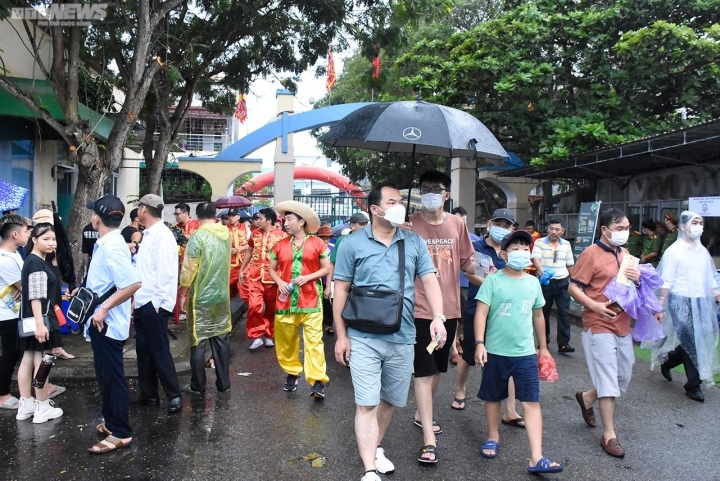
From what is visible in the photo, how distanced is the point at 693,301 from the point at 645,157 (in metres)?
6.23

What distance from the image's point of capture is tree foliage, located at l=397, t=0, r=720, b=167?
39.1 feet

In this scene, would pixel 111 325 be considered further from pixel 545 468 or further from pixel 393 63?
pixel 393 63

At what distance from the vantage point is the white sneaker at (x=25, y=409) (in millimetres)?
4736

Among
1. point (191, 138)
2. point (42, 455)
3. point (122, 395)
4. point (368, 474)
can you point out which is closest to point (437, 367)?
point (368, 474)

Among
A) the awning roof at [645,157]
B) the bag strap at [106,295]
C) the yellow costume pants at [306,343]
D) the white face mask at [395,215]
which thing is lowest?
the yellow costume pants at [306,343]

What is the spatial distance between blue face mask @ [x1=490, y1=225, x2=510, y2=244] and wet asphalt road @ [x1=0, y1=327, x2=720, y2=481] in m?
1.51

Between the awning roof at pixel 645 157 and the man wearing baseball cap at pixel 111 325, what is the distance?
296 inches

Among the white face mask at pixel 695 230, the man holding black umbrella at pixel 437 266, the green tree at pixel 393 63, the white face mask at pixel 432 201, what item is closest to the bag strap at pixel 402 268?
the man holding black umbrella at pixel 437 266

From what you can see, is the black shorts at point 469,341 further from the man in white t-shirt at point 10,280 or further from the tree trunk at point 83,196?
the tree trunk at point 83,196

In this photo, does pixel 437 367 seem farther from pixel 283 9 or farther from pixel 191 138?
pixel 191 138

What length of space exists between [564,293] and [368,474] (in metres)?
4.98

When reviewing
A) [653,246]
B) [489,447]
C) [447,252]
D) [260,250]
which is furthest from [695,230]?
[653,246]

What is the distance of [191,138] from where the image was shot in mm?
37156

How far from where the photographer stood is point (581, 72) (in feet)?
44.7
